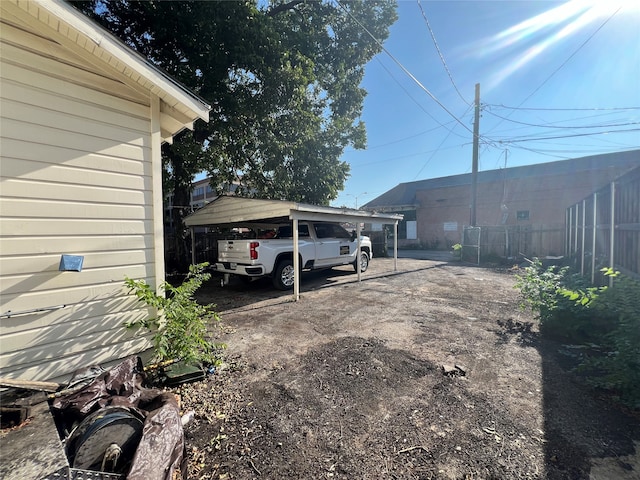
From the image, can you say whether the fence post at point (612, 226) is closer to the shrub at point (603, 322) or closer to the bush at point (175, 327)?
the shrub at point (603, 322)

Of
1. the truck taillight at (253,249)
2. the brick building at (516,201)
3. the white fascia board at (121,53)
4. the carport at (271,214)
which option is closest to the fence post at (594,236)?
the carport at (271,214)

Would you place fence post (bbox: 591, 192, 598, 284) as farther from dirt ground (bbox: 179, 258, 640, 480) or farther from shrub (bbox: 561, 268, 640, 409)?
shrub (bbox: 561, 268, 640, 409)

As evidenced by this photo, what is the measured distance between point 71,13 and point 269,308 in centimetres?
501

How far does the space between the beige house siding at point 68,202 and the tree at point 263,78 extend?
595 cm

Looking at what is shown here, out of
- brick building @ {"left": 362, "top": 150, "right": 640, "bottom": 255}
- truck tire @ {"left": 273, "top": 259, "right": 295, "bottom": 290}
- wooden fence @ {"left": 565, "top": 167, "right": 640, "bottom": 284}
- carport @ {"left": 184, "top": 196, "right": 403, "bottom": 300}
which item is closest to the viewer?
wooden fence @ {"left": 565, "top": 167, "right": 640, "bottom": 284}

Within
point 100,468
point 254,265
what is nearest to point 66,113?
point 100,468

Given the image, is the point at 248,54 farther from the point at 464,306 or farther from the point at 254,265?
the point at 464,306

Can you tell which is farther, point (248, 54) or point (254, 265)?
point (248, 54)

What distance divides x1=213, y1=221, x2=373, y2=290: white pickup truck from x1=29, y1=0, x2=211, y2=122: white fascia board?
3.51 meters

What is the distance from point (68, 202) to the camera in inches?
109

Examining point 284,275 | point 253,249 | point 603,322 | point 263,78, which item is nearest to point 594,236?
point 603,322

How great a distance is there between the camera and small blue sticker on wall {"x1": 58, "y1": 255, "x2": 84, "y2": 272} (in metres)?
2.66

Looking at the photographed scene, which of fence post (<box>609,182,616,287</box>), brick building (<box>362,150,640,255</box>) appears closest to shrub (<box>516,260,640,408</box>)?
fence post (<box>609,182,616,287</box>)

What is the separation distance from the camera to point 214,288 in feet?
26.8
